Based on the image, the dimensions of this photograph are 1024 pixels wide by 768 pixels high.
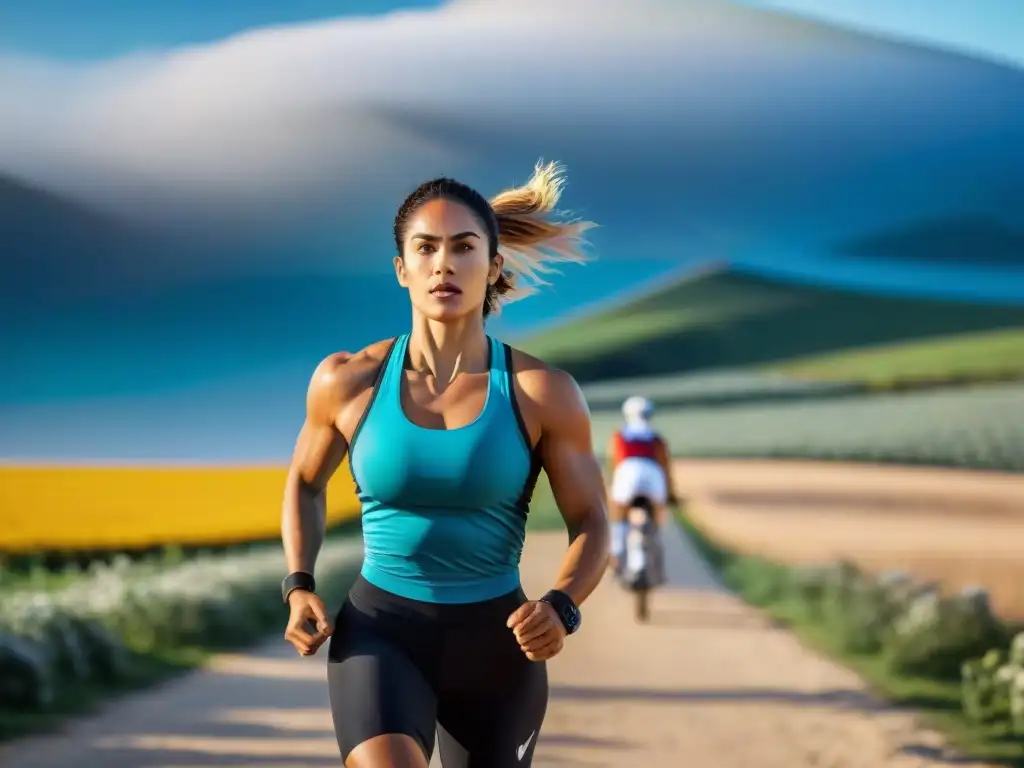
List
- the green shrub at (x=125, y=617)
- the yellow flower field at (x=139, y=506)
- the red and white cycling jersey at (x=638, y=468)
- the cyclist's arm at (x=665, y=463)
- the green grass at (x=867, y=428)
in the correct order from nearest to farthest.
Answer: the green shrub at (x=125, y=617)
the red and white cycling jersey at (x=638, y=468)
the cyclist's arm at (x=665, y=463)
the yellow flower field at (x=139, y=506)
the green grass at (x=867, y=428)

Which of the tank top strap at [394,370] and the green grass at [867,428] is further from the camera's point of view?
the green grass at [867,428]

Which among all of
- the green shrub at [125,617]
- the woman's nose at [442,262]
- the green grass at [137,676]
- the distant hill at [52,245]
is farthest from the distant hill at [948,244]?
the woman's nose at [442,262]

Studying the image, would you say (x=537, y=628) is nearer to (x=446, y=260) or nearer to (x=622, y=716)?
(x=446, y=260)

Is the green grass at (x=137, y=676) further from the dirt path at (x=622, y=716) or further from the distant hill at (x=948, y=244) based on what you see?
the distant hill at (x=948, y=244)

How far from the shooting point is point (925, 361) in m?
23.6

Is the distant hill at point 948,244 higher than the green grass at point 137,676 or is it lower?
higher

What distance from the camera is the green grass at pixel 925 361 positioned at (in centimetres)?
2267

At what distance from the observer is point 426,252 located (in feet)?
9.26

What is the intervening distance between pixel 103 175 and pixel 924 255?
45.9 ft

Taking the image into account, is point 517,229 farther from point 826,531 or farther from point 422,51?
point 422,51

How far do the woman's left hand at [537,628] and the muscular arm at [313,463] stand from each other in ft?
1.59

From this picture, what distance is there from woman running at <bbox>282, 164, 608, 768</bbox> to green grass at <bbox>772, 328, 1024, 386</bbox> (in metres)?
20.7

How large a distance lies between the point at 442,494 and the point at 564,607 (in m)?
0.30

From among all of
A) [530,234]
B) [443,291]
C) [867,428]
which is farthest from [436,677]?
[867,428]
